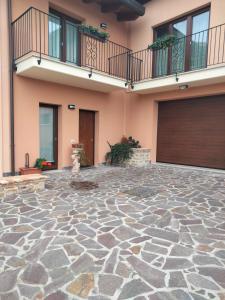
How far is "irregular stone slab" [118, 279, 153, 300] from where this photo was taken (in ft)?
6.74

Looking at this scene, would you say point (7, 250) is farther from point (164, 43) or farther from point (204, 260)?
point (164, 43)

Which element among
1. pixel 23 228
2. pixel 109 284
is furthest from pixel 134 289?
pixel 23 228

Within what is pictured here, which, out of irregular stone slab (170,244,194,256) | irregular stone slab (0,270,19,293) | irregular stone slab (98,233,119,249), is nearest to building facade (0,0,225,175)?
irregular stone slab (98,233,119,249)

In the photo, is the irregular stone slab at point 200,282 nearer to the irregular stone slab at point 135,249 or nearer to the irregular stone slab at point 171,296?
the irregular stone slab at point 171,296

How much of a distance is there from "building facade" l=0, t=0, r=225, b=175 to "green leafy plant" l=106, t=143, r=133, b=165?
0.38 metres

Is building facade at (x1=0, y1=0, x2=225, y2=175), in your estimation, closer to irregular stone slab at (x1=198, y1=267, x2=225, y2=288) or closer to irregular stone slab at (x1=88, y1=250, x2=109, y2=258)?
irregular stone slab at (x1=88, y1=250, x2=109, y2=258)

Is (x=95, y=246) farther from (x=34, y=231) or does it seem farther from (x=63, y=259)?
(x=34, y=231)

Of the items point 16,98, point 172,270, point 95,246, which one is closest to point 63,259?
point 95,246

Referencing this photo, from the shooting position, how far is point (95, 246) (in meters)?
2.88

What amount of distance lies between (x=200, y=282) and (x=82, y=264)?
4.25 ft

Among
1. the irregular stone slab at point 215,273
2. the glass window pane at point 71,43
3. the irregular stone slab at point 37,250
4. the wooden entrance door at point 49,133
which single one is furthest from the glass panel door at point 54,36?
the irregular stone slab at point 215,273

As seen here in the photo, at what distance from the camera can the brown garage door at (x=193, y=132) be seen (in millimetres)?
8172

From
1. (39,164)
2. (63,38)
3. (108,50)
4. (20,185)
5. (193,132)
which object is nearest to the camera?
(20,185)

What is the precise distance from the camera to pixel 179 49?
865 centimetres
